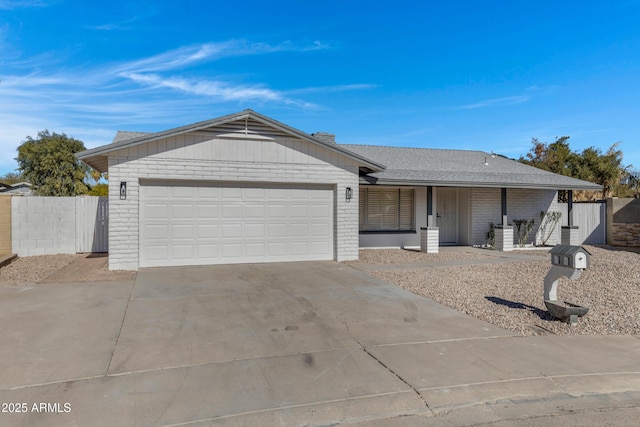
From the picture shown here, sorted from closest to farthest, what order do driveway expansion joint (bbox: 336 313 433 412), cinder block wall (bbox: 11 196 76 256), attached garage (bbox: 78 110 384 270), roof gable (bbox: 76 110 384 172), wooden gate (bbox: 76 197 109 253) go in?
driveway expansion joint (bbox: 336 313 433 412) < roof gable (bbox: 76 110 384 172) < attached garage (bbox: 78 110 384 270) < cinder block wall (bbox: 11 196 76 256) < wooden gate (bbox: 76 197 109 253)

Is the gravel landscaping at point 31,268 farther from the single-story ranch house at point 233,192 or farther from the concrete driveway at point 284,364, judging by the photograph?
the concrete driveway at point 284,364

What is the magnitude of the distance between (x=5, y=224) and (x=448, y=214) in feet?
53.1

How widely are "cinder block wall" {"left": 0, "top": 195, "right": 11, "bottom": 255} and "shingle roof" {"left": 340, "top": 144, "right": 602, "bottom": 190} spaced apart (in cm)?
1146

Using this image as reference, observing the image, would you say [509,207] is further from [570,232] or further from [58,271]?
[58,271]

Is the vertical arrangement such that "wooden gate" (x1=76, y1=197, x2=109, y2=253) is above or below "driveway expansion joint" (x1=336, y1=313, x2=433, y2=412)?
above

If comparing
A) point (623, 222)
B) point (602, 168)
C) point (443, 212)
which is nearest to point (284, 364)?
point (443, 212)

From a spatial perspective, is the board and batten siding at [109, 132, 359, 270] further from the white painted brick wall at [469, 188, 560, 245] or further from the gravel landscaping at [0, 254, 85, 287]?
the white painted brick wall at [469, 188, 560, 245]

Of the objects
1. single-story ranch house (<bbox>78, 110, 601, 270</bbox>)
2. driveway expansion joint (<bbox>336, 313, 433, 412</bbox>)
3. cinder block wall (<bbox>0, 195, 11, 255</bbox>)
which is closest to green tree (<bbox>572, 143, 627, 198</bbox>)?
single-story ranch house (<bbox>78, 110, 601, 270</bbox>)

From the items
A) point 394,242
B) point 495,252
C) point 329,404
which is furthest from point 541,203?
point 329,404

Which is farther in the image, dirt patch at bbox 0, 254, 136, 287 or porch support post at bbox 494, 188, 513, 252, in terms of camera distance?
porch support post at bbox 494, 188, 513, 252

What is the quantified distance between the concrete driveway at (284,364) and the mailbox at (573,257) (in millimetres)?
1039

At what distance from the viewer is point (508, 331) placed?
5.79 meters

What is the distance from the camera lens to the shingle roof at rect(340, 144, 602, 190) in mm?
14523

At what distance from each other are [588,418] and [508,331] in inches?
89.0
